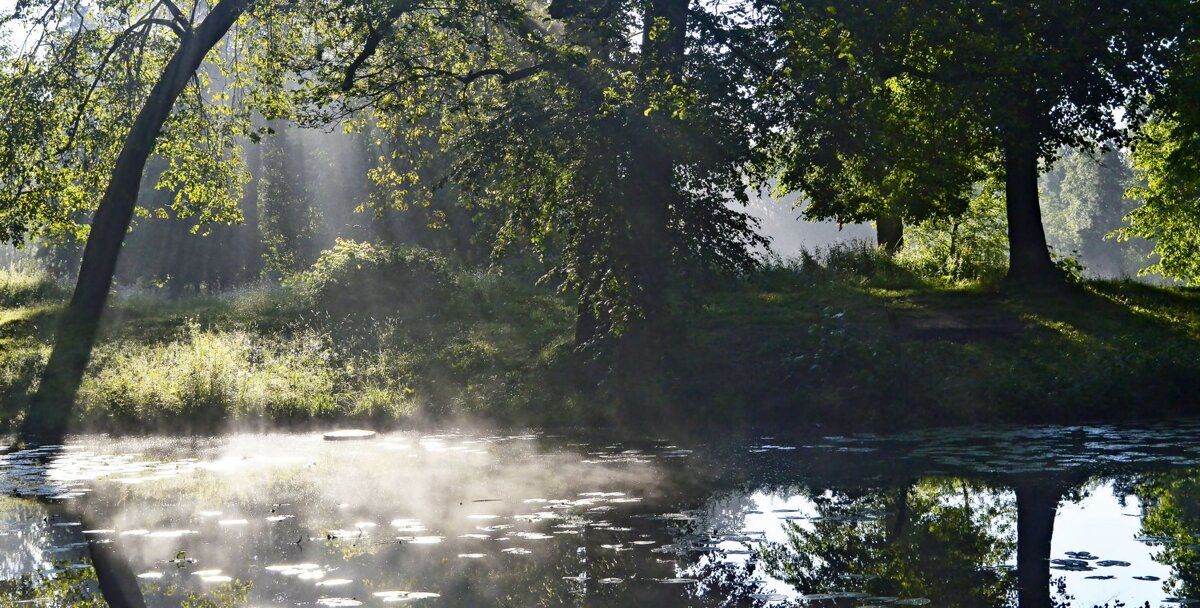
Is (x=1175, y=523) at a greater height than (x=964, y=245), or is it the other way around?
(x=964, y=245)

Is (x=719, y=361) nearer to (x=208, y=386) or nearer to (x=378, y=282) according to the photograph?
(x=208, y=386)

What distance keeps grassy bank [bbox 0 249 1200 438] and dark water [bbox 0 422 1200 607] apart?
1.98 metres

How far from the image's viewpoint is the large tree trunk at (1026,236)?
973 inches

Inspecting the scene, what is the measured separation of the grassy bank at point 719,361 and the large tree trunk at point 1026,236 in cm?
76

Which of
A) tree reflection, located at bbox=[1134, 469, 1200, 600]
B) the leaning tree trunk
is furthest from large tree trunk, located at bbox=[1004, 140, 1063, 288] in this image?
the leaning tree trunk

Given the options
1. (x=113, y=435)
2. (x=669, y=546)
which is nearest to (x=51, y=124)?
(x=113, y=435)

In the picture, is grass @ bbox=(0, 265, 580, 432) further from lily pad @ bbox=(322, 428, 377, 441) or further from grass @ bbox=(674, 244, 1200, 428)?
grass @ bbox=(674, 244, 1200, 428)

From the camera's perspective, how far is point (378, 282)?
1106 inches

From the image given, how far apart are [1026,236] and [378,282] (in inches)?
578

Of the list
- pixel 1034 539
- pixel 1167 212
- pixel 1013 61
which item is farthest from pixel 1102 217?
pixel 1034 539

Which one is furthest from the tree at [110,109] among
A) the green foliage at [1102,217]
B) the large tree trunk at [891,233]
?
the green foliage at [1102,217]

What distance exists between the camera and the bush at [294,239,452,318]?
27.0 m

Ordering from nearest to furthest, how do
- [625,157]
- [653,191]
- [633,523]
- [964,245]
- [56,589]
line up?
[56,589]
[633,523]
[625,157]
[653,191]
[964,245]

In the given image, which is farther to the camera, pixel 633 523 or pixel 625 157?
pixel 625 157
